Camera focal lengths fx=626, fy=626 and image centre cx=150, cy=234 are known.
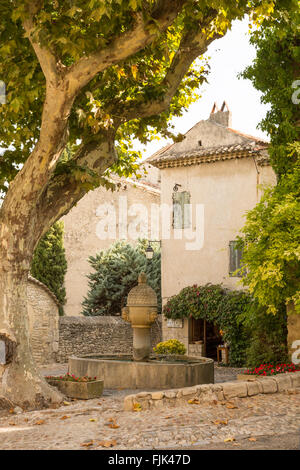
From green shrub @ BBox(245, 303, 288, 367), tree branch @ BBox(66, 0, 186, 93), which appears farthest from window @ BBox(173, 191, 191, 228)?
tree branch @ BBox(66, 0, 186, 93)

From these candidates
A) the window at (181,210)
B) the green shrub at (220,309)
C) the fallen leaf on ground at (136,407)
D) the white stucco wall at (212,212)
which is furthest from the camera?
the window at (181,210)

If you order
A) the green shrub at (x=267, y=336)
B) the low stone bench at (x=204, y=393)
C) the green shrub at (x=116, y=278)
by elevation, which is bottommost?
the low stone bench at (x=204, y=393)

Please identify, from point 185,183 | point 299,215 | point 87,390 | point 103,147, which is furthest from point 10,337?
point 185,183

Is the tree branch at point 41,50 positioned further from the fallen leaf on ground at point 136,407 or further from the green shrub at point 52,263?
the green shrub at point 52,263

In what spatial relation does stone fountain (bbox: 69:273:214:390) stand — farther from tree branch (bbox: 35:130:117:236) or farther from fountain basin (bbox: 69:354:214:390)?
tree branch (bbox: 35:130:117:236)

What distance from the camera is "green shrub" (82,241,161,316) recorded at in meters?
26.0

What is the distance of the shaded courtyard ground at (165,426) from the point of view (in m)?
7.17

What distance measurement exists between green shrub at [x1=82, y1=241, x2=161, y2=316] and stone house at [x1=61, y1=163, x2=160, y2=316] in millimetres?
2950

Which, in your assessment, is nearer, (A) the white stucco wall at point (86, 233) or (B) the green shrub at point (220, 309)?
(B) the green shrub at point (220, 309)

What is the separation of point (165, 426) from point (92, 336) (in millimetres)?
15446

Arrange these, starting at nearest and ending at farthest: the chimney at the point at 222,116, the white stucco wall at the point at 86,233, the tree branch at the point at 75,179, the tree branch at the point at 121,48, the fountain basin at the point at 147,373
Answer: the tree branch at the point at 121,48
the tree branch at the point at 75,179
the fountain basin at the point at 147,373
the chimney at the point at 222,116
the white stucco wall at the point at 86,233

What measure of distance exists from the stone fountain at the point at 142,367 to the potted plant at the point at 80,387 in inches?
56.9

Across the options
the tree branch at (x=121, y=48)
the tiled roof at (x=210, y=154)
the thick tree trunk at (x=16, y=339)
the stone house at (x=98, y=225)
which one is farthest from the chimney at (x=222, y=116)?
the thick tree trunk at (x=16, y=339)

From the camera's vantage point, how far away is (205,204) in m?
23.6
